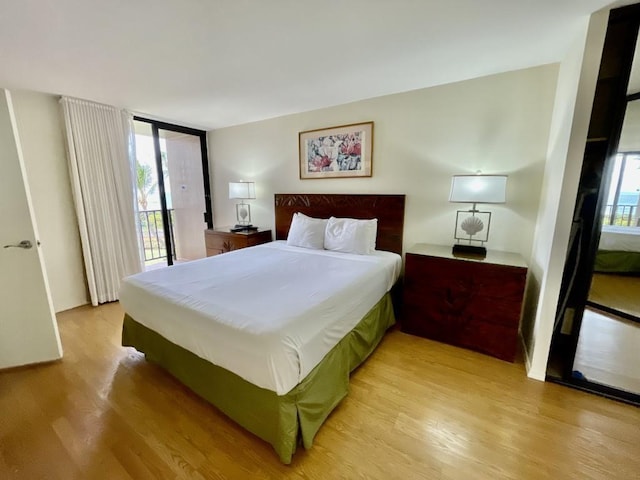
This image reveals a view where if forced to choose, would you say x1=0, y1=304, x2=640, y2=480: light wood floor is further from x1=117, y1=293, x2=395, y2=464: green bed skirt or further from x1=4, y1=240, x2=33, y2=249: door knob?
x1=4, y1=240, x2=33, y2=249: door knob

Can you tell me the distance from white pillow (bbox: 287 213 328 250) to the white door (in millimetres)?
2173

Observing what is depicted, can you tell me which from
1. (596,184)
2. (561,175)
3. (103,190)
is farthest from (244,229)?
(596,184)

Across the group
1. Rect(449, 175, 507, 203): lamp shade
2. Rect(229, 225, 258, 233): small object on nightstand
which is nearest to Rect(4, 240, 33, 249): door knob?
Rect(229, 225, 258, 233): small object on nightstand

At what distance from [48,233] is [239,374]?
3.06 meters

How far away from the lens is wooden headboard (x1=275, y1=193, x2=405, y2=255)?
2.89 meters

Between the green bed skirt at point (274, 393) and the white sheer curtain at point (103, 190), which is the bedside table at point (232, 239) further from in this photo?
the green bed skirt at point (274, 393)

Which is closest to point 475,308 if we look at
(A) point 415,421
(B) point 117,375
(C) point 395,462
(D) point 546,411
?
(D) point 546,411

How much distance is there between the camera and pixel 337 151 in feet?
10.4

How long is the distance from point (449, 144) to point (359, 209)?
1.10 meters

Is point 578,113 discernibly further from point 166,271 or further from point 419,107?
point 166,271

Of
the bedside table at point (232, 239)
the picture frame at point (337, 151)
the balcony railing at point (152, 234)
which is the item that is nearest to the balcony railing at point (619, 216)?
the picture frame at point (337, 151)

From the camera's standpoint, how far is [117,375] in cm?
195

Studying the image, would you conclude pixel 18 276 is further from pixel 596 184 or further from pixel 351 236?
pixel 596 184

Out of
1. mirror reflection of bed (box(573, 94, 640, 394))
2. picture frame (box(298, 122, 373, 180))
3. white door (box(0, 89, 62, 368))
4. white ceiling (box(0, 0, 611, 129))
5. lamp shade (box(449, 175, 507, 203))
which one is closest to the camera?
white ceiling (box(0, 0, 611, 129))
